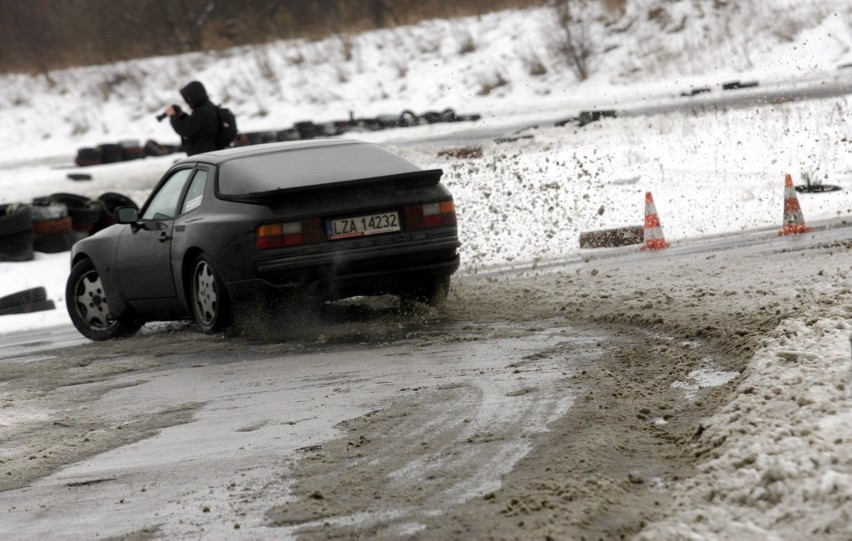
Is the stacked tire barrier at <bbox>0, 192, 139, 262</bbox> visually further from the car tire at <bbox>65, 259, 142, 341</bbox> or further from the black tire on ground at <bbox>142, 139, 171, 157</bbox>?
the black tire on ground at <bbox>142, 139, 171, 157</bbox>

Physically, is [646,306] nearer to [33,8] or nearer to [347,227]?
[347,227]

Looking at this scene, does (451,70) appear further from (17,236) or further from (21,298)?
(21,298)

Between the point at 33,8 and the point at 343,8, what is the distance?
13378mm

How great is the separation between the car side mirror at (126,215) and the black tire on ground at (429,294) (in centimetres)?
214

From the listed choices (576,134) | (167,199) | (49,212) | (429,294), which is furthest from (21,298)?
(576,134)

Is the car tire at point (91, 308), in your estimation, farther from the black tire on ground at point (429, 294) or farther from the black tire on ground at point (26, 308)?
the black tire on ground at point (26, 308)

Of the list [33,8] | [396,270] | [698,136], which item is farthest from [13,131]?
[396,270]

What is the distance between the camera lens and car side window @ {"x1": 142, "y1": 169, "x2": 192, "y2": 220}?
33.4 ft

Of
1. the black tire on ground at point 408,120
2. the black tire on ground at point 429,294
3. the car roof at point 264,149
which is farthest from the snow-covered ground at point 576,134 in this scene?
the car roof at point 264,149

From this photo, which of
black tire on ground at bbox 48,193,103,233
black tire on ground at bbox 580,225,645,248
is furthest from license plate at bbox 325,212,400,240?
black tire on ground at bbox 48,193,103,233

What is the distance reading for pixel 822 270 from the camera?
9.23 meters

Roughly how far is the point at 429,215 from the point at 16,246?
32.4 feet

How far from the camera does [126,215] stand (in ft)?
33.2

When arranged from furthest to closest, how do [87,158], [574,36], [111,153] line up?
[574,36]
[111,153]
[87,158]
